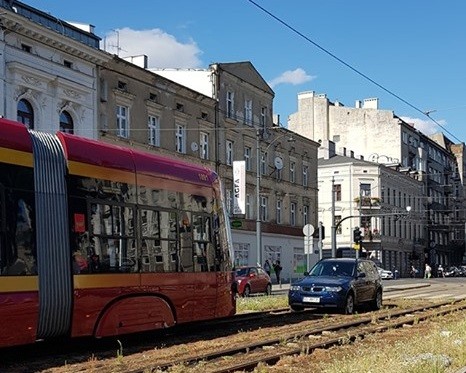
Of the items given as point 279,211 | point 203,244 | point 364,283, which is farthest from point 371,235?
point 203,244

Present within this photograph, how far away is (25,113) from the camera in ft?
94.6

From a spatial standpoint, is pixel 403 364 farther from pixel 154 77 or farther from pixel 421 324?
pixel 154 77

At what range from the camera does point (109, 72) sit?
3403 centimetres

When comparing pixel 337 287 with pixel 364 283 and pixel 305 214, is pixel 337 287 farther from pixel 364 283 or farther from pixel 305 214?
pixel 305 214

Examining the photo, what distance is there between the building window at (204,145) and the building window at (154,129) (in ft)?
15.3

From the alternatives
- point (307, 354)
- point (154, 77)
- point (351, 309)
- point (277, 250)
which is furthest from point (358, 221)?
point (307, 354)

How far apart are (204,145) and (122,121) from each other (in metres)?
8.53

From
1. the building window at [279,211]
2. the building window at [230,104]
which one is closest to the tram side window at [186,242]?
the building window at [230,104]

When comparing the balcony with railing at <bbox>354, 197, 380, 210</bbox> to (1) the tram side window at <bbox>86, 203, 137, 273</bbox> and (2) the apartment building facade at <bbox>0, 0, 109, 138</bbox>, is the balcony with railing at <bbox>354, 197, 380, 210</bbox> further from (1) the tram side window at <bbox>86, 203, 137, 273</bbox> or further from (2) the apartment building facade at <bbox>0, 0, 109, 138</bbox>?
(1) the tram side window at <bbox>86, 203, 137, 273</bbox>

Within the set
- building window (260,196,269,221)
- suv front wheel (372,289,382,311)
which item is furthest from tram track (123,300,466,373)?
building window (260,196,269,221)

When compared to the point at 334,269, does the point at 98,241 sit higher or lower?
higher

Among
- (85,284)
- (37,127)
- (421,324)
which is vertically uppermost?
(37,127)

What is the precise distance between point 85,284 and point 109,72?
24718 mm

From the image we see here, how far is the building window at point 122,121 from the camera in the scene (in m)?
35.0
